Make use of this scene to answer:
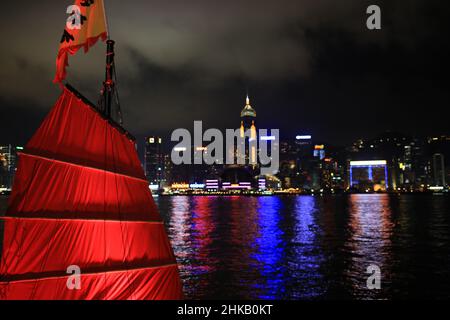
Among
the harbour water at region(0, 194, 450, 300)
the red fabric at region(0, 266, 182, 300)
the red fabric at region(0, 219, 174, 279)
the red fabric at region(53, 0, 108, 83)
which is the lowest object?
the harbour water at region(0, 194, 450, 300)

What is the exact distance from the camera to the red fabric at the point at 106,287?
26.9 feet

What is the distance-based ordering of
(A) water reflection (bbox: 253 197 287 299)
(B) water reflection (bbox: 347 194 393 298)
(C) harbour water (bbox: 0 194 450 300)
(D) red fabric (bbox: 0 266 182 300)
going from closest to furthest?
(D) red fabric (bbox: 0 266 182 300) < (C) harbour water (bbox: 0 194 450 300) < (A) water reflection (bbox: 253 197 287 299) < (B) water reflection (bbox: 347 194 393 298)

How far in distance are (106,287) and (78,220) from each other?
5.48ft

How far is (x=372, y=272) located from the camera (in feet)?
88.8

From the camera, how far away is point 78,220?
8.48m

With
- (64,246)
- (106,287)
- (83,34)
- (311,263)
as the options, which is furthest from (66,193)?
(311,263)

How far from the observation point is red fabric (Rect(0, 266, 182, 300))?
8.20 meters

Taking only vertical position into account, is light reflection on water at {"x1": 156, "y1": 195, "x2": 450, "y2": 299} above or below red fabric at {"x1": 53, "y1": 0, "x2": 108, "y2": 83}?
below

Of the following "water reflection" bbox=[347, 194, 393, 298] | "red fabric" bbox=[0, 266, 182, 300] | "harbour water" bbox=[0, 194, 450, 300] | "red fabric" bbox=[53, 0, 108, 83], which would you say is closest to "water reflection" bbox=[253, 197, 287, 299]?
"harbour water" bbox=[0, 194, 450, 300]

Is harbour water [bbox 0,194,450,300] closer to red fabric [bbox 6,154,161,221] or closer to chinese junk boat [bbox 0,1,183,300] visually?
chinese junk boat [bbox 0,1,183,300]

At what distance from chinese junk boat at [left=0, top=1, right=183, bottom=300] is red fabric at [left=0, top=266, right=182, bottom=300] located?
2 centimetres

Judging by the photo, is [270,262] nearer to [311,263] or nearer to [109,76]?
[311,263]
